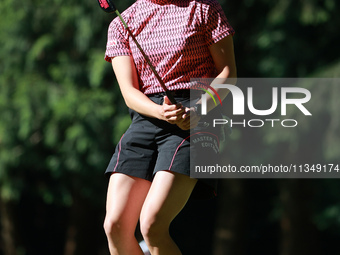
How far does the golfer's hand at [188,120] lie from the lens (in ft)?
7.77

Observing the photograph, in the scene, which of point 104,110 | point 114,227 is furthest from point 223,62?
point 104,110

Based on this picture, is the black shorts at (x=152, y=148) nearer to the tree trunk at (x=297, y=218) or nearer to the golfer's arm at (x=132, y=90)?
the golfer's arm at (x=132, y=90)

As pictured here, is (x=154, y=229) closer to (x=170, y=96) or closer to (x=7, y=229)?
(x=170, y=96)

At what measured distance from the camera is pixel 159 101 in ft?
8.30

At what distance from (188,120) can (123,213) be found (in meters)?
0.44

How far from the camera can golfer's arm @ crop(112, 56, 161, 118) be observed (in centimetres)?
245

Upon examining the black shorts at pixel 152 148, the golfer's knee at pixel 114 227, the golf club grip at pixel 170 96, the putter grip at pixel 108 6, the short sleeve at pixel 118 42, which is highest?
the putter grip at pixel 108 6

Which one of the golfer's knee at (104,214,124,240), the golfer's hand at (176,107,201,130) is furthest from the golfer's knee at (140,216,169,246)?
the golfer's hand at (176,107,201,130)

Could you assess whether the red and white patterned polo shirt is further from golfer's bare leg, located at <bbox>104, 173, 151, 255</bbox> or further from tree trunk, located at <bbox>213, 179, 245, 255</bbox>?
tree trunk, located at <bbox>213, 179, 245, 255</bbox>

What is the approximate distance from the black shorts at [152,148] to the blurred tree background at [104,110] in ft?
14.9

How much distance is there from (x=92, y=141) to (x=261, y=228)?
11.7 feet

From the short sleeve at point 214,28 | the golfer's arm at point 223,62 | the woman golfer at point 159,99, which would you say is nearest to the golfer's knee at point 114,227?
the woman golfer at point 159,99

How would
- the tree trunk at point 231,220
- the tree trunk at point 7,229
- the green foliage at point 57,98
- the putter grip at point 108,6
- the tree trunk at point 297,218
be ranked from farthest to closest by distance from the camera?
the tree trunk at point 7,229
the tree trunk at point 231,220
the tree trunk at point 297,218
the green foliage at point 57,98
the putter grip at point 108,6

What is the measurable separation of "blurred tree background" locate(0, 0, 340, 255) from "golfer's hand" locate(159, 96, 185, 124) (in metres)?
4.69
